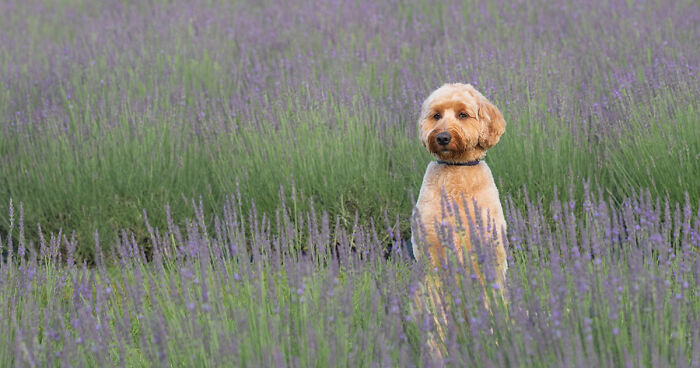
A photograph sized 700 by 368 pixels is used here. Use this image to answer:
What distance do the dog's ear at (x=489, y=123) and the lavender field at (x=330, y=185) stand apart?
1.55 ft

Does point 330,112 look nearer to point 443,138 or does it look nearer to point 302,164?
point 302,164

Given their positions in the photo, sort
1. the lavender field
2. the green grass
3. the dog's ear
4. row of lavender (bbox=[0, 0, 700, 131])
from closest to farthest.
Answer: the lavender field
the dog's ear
the green grass
row of lavender (bbox=[0, 0, 700, 131])

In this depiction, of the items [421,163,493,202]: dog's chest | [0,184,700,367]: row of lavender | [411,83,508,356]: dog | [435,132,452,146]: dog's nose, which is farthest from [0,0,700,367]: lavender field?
[435,132,452,146]: dog's nose

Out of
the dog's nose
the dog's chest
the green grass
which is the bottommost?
the green grass

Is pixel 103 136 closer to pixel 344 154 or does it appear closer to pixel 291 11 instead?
pixel 344 154

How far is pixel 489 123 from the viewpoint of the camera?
142 inches

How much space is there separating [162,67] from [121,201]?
2.08 m

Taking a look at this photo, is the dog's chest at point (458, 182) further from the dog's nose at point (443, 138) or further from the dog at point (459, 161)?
the dog's nose at point (443, 138)

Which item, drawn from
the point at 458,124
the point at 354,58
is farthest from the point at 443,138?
the point at 354,58

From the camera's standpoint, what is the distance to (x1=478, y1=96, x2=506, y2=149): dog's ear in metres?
3.59

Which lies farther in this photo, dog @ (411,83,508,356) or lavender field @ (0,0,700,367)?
dog @ (411,83,508,356)

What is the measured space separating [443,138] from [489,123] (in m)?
0.37

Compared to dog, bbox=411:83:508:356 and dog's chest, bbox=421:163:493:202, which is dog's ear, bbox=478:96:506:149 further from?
dog's chest, bbox=421:163:493:202

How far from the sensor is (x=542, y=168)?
187 inches
